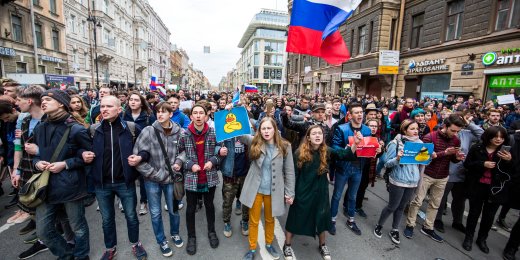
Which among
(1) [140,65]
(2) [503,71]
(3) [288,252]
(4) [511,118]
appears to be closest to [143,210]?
(3) [288,252]

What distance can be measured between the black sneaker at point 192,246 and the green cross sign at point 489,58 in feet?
47.7

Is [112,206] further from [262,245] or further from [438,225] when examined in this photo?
[438,225]

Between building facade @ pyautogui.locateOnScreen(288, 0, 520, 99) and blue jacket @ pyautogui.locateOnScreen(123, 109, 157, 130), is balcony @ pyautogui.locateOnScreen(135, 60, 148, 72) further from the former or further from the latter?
blue jacket @ pyautogui.locateOnScreen(123, 109, 157, 130)

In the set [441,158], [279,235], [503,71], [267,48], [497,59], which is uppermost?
[267,48]

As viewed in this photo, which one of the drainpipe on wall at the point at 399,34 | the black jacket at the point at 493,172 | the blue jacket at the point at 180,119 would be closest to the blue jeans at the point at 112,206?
the blue jacket at the point at 180,119

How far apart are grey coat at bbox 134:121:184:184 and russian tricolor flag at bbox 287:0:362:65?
134 inches

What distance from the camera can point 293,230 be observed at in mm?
3326

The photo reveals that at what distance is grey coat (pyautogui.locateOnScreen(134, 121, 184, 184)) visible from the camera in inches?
120

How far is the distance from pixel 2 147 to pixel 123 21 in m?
44.6

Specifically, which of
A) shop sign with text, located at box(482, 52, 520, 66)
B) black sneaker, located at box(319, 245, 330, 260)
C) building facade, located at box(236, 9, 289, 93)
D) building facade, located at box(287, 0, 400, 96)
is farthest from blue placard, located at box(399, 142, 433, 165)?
building facade, located at box(236, 9, 289, 93)

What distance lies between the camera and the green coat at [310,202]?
3.25m

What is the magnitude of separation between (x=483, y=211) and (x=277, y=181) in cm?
335

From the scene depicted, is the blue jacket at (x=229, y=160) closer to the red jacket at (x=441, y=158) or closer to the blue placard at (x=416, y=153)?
the blue placard at (x=416, y=153)

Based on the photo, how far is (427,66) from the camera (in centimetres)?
1481
